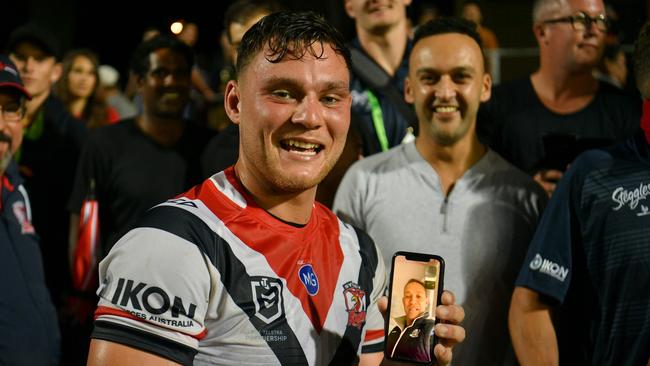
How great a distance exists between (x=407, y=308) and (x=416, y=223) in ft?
3.03

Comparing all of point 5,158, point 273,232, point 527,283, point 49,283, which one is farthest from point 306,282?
point 49,283

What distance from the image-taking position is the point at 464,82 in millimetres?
3223

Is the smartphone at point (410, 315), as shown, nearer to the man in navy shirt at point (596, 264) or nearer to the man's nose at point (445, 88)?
the man in navy shirt at point (596, 264)

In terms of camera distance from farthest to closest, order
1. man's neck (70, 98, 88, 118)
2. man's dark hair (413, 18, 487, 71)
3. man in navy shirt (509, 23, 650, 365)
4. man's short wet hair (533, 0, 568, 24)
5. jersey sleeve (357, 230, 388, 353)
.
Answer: man's neck (70, 98, 88, 118), man's short wet hair (533, 0, 568, 24), man's dark hair (413, 18, 487, 71), man in navy shirt (509, 23, 650, 365), jersey sleeve (357, 230, 388, 353)

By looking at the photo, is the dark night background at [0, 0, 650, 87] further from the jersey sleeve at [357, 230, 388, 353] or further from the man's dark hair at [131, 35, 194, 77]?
the jersey sleeve at [357, 230, 388, 353]

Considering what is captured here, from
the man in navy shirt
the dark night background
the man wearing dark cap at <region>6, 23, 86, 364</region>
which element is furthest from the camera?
the dark night background

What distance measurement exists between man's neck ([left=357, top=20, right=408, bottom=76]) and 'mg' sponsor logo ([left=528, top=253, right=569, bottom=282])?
5.00ft

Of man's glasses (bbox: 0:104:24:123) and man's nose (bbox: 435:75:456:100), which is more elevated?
man's nose (bbox: 435:75:456:100)

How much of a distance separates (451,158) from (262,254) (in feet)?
4.40

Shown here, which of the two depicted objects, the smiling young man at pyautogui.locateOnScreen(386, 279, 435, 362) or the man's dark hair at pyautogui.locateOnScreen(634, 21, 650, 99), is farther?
the man's dark hair at pyautogui.locateOnScreen(634, 21, 650, 99)

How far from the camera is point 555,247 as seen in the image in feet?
9.27

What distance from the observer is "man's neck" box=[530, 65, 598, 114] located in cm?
359

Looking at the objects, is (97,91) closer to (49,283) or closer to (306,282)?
(49,283)

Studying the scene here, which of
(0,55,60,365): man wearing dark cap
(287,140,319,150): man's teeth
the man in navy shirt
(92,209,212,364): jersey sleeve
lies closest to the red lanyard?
the man in navy shirt
